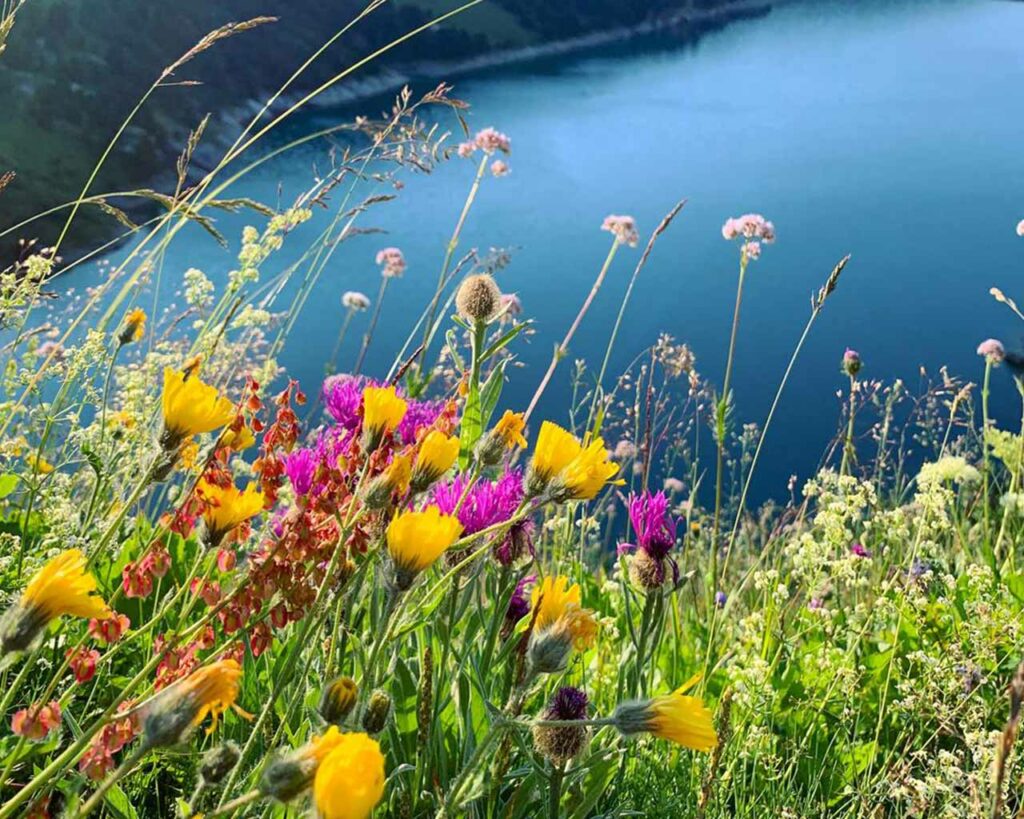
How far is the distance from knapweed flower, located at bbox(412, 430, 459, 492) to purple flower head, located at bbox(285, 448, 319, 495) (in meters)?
0.13

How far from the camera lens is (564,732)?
0.89 meters

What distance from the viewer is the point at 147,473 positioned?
2.67ft

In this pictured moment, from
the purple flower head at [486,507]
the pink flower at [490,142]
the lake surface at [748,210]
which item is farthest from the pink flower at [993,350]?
the lake surface at [748,210]

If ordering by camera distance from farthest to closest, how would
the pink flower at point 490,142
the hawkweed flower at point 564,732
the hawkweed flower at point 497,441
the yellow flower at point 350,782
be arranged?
the pink flower at point 490,142
the hawkweed flower at point 497,441
the hawkweed flower at point 564,732
the yellow flower at point 350,782

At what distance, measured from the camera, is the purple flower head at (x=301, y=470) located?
39.3 inches

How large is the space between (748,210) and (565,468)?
1528 centimetres

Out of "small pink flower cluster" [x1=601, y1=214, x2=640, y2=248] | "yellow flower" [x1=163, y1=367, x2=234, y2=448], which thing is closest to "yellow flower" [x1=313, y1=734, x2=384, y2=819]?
"yellow flower" [x1=163, y1=367, x2=234, y2=448]

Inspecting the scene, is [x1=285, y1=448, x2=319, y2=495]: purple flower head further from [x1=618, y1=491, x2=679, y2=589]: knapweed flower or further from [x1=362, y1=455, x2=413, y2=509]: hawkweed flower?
[x1=618, y1=491, x2=679, y2=589]: knapweed flower

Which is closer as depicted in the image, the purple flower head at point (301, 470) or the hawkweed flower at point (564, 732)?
the hawkweed flower at point (564, 732)

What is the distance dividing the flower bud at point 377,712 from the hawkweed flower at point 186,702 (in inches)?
5.2

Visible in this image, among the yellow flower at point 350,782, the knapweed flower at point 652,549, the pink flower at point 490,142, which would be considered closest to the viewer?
the yellow flower at point 350,782

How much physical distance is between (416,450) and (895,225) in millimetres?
15904

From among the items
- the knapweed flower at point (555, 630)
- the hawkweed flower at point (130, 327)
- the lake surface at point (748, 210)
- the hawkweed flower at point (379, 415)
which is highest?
the hawkweed flower at point (130, 327)

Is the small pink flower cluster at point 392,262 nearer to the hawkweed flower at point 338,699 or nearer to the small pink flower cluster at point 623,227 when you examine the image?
the small pink flower cluster at point 623,227
